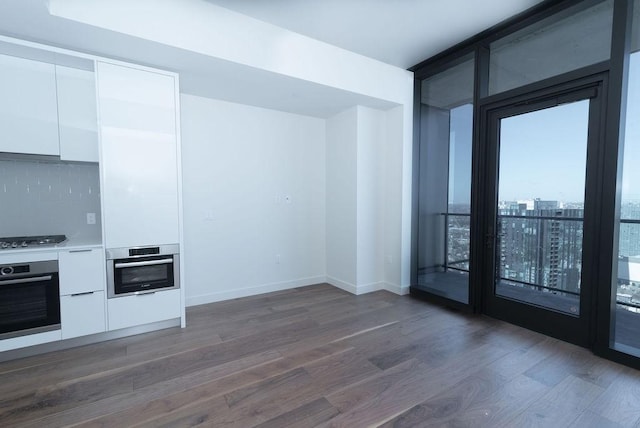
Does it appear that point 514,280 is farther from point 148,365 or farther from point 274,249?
point 148,365

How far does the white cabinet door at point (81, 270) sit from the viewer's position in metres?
2.53

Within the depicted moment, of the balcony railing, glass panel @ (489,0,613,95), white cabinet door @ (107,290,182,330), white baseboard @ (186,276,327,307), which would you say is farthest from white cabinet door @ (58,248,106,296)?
glass panel @ (489,0,613,95)

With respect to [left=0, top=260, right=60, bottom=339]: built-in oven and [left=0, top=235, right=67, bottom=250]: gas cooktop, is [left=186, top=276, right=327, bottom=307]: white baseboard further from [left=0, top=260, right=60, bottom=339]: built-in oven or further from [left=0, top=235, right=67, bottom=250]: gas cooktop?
[left=0, top=235, right=67, bottom=250]: gas cooktop

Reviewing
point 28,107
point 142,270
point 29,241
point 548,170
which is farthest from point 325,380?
point 28,107

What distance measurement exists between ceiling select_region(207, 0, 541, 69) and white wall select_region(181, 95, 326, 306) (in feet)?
4.59

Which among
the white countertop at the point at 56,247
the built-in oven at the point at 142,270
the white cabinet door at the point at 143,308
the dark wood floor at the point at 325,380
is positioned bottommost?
the dark wood floor at the point at 325,380

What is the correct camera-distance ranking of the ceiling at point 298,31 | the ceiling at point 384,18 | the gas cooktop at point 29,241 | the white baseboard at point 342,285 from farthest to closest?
the white baseboard at point 342,285
the ceiling at point 384,18
the gas cooktop at point 29,241
the ceiling at point 298,31

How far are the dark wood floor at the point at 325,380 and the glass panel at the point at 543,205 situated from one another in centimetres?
52

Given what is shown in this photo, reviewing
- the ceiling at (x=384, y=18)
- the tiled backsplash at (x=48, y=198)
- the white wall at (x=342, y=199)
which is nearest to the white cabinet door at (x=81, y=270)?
the tiled backsplash at (x=48, y=198)

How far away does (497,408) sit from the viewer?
183 centimetres

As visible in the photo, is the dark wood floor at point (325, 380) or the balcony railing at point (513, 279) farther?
the balcony railing at point (513, 279)

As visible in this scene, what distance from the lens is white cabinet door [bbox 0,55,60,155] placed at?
2467mm

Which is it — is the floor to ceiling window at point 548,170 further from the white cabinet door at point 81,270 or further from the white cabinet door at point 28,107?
the white cabinet door at point 28,107

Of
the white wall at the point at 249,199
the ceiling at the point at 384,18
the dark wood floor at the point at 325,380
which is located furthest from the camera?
the white wall at the point at 249,199
